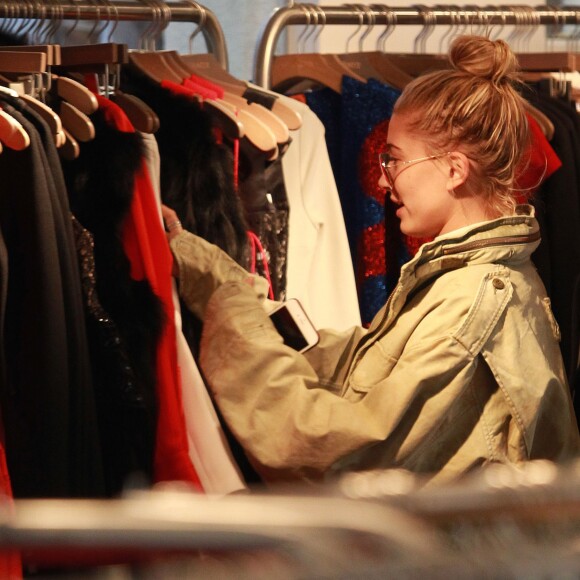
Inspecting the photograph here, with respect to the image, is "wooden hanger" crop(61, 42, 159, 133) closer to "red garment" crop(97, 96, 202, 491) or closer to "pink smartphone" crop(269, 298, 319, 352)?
"red garment" crop(97, 96, 202, 491)

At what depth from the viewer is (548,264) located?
2031 mm

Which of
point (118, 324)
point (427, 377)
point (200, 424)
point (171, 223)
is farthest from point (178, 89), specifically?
point (427, 377)

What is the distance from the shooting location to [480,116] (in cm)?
155

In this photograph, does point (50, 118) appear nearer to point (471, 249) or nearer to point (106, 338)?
point (106, 338)

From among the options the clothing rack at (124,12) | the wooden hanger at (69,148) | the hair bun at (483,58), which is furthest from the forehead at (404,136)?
the clothing rack at (124,12)

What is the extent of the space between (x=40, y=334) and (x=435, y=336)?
1.75 ft

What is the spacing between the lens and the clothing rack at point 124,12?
6.08 feet

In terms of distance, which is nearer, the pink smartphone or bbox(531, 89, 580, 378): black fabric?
the pink smartphone

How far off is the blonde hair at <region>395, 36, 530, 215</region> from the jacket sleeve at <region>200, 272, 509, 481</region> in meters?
0.21

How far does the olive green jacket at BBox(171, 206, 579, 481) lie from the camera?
4.58ft

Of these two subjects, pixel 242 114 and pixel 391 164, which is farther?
pixel 242 114

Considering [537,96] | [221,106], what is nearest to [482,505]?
[221,106]

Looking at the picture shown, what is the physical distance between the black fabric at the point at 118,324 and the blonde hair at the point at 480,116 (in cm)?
47

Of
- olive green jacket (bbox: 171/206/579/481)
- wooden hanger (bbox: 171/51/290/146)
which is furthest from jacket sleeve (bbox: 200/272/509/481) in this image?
wooden hanger (bbox: 171/51/290/146)
